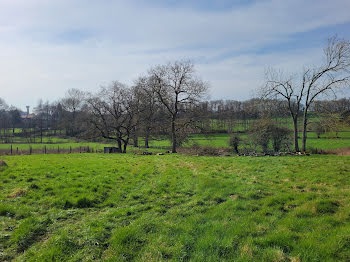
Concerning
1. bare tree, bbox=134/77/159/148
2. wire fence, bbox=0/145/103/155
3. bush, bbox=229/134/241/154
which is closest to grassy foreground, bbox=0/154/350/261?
bush, bbox=229/134/241/154

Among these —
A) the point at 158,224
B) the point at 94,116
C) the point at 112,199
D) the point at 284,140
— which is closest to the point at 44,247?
the point at 158,224

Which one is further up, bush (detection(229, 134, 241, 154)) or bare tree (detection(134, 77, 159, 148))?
bare tree (detection(134, 77, 159, 148))

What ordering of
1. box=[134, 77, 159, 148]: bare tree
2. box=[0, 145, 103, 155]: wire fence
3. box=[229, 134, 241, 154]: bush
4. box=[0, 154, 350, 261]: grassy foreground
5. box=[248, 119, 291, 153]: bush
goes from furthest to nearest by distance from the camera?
box=[134, 77, 159, 148]: bare tree, box=[229, 134, 241, 154]: bush, box=[0, 145, 103, 155]: wire fence, box=[248, 119, 291, 153]: bush, box=[0, 154, 350, 261]: grassy foreground

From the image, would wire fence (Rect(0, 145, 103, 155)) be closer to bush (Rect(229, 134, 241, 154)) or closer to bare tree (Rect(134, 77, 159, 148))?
bare tree (Rect(134, 77, 159, 148))

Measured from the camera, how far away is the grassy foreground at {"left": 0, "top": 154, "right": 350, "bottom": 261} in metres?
4.14

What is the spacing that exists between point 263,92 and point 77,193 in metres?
21.6

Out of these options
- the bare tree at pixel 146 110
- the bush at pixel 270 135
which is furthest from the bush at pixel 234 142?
the bare tree at pixel 146 110

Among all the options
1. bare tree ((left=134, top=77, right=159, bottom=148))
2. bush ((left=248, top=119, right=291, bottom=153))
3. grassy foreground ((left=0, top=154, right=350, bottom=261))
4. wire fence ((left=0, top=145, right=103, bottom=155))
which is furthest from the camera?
bare tree ((left=134, top=77, right=159, bottom=148))

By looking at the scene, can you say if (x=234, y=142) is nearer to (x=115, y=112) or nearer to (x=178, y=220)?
(x=115, y=112)

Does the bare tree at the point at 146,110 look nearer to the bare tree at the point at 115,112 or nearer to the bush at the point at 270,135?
the bare tree at the point at 115,112

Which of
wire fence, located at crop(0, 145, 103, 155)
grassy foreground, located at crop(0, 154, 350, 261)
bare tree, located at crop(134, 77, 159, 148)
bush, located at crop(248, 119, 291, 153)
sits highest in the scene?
bare tree, located at crop(134, 77, 159, 148)

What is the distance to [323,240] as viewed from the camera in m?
4.18

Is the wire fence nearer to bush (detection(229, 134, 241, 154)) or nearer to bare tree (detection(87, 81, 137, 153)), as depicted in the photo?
bare tree (detection(87, 81, 137, 153))

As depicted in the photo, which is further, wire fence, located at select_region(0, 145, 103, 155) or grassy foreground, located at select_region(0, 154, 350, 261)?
wire fence, located at select_region(0, 145, 103, 155)
